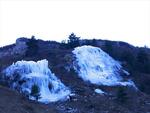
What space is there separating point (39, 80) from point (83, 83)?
18.1 feet

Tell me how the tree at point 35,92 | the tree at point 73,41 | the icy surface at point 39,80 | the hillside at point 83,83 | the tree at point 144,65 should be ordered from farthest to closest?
the tree at point 73,41
the tree at point 144,65
the icy surface at point 39,80
the tree at point 35,92
the hillside at point 83,83

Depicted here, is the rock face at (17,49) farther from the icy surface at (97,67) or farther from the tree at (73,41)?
the icy surface at (97,67)

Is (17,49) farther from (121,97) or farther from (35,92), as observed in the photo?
(121,97)

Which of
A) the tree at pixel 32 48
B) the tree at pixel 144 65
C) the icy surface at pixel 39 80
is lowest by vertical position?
the icy surface at pixel 39 80

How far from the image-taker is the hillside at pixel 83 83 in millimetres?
37469

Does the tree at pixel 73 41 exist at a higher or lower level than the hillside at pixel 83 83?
higher

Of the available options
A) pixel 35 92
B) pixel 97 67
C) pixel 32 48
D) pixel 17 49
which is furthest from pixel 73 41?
pixel 35 92

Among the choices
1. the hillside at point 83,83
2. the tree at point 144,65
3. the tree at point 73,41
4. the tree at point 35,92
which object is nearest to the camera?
the hillside at point 83,83

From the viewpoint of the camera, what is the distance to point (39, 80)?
1796 inches

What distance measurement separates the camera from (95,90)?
1818 inches

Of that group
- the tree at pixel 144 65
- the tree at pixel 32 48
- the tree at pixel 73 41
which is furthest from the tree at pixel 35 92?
the tree at pixel 73 41

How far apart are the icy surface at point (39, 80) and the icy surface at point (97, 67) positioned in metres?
4.93

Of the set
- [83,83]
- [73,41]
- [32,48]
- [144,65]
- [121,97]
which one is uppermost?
[73,41]

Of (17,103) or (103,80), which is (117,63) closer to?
(103,80)
